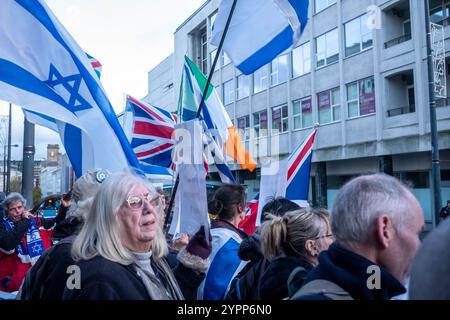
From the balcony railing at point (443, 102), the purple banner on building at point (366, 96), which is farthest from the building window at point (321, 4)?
the balcony railing at point (443, 102)

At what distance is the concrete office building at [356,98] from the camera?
18.4 metres

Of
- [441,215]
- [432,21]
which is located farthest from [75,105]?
[432,21]

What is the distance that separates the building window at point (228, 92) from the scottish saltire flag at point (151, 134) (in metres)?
25.7

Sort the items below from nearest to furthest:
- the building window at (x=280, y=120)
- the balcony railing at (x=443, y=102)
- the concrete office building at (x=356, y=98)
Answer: the balcony railing at (x=443, y=102), the concrete office building at (x=356, y=98), the building window at (x=280, y=120)

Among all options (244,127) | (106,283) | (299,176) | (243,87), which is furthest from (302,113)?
(106,283)

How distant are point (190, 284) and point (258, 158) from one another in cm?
2524

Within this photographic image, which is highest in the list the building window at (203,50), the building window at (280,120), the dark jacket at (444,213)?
the building window at (203,50)

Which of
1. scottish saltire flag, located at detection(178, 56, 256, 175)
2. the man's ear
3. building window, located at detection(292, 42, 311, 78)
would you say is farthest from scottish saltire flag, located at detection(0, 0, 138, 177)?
building window, located at detection(292, 42, 311, 78)

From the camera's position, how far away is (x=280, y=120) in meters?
Answer: 27.6

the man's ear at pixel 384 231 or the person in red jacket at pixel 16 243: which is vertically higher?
the man's ear at pixel 384 231

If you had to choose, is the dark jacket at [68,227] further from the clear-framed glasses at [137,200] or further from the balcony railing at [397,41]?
the balcony railing at [397,41]

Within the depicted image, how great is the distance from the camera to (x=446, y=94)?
56.9ft

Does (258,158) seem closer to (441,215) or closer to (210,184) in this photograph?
(210,184)

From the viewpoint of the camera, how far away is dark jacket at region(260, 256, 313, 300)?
2451 mm
